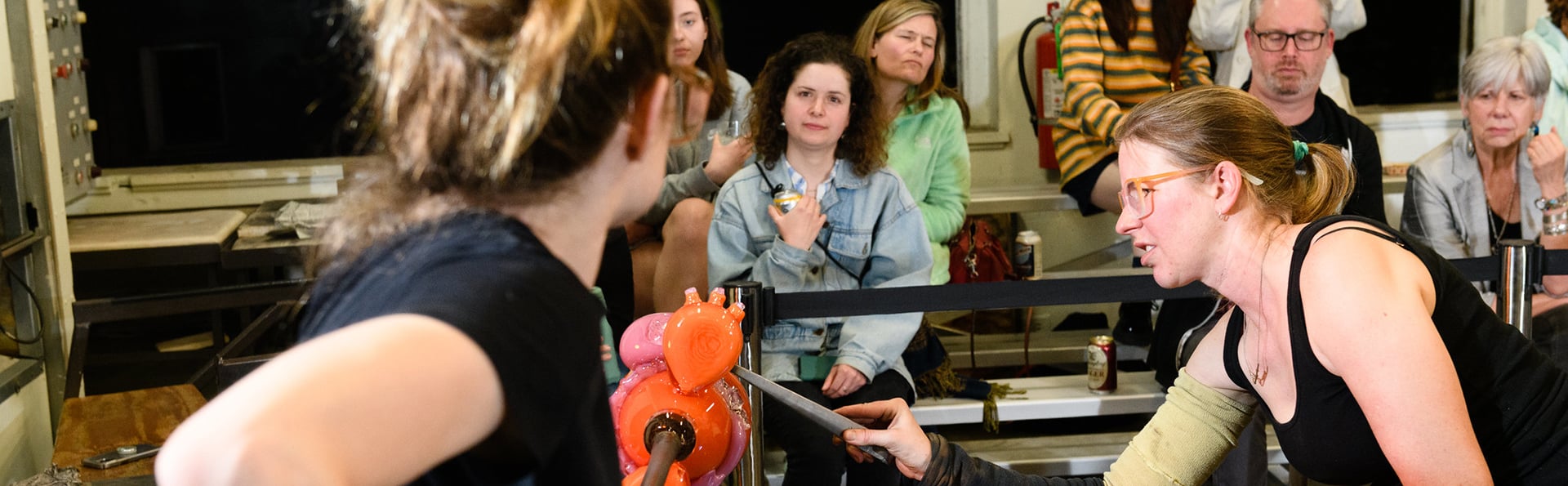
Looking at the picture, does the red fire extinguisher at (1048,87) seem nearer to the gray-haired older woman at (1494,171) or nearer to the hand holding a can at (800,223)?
the gray-haired older woman at (1494,171)

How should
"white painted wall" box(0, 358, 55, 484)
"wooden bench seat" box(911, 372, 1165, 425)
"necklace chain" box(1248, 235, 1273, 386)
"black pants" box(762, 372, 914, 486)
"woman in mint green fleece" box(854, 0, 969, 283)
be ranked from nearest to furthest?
"necklace chain" box(1248, 235, 1273, 386)
"black pants" box(762, 372, 914, 486)
"wooden bench seat" box(911, 372, 1165, 425)
"white painted wall" box(0, 358, 55, 484)
"woman in mint green fleece" box(854, 0, 969, 283)

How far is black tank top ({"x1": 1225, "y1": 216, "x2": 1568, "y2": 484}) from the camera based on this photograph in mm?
1640

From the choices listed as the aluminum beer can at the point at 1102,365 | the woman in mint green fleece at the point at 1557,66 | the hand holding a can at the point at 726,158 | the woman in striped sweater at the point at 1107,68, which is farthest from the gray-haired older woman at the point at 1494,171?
the hand holding a can at the point at 726,158

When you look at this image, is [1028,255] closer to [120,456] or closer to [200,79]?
[120,456]

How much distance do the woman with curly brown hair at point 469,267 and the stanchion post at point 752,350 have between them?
1.49 metres

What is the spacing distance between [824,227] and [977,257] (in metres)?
0.71

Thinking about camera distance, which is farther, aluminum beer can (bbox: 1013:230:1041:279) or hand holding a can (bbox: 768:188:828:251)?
aluminum beer can (bbox: 1013:230:1041:279)

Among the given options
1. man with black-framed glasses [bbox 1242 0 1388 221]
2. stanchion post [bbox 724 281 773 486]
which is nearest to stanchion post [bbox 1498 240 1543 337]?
man with black-framed glasses [bbox 1242 0 1388 221]

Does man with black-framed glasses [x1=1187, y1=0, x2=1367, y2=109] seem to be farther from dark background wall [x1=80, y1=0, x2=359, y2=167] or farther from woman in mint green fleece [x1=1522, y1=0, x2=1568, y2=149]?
dark background wall [x1=80, y1=0, x2=359, y2=167]

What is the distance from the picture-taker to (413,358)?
64 centimetres

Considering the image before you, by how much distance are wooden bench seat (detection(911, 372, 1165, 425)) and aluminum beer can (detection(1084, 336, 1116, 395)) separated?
0.8 inches

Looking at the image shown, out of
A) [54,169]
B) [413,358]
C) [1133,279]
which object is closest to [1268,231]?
[1133,279]

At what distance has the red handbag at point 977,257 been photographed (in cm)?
363

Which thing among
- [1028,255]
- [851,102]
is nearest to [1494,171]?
[1028,255]
